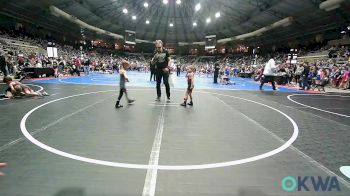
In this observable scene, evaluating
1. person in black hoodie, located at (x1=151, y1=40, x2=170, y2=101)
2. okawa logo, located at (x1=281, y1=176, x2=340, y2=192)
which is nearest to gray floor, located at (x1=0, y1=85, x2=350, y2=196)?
okawa logo, located at (x1=281, y1=176, x2=340, y2=192)

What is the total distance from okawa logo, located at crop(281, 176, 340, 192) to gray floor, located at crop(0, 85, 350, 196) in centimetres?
8

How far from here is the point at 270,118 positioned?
682 cm

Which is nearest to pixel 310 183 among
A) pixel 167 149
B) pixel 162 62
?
pixel 167 149

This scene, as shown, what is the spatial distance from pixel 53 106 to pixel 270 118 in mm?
6400

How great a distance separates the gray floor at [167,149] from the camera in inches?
110

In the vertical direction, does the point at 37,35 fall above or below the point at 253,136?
above

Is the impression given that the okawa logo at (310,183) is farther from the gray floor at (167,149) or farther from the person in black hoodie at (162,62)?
the person in black hoodie at (162,62)

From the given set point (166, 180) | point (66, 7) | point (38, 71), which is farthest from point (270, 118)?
point (66, 7)

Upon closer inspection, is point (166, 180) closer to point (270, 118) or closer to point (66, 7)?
point (270, 118)

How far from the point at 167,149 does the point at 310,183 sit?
6.73 ft

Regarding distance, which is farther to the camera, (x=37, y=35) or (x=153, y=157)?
(x=37, y=35)

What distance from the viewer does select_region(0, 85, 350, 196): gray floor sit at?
9.20ft

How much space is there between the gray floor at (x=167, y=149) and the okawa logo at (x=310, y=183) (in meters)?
0.08

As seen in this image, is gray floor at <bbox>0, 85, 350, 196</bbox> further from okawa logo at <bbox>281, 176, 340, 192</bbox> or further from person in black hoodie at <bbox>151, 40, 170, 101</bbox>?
person in black hoodie at <bbox>151, 40, 170, 101</bbox>
